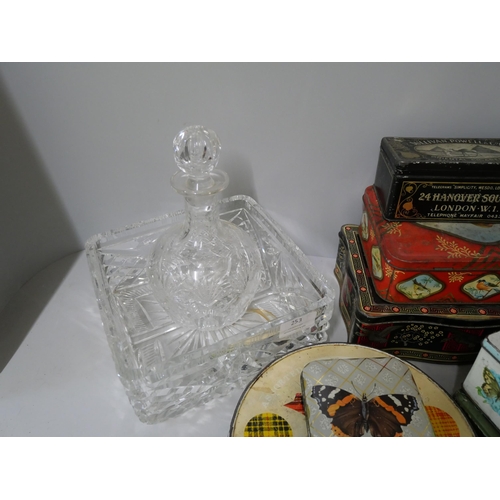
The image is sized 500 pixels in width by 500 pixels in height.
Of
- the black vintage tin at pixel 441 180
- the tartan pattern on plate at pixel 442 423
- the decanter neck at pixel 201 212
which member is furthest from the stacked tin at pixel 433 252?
the decanter neck at pixel 201 212

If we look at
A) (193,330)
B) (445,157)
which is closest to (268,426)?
(193,330)

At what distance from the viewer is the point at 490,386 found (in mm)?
497

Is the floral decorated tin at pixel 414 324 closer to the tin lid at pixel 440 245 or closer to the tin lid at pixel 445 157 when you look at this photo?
the tin lid at pixel 440 245

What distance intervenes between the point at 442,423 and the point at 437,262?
0.20 metres

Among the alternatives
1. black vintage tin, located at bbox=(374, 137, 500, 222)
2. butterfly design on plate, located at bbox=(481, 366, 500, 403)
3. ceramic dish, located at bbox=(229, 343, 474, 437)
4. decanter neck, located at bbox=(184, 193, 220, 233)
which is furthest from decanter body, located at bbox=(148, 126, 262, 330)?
butterfly design on plate, located at bbox=(481, 366, 500, 403)

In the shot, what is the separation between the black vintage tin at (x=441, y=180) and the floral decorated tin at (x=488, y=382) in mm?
180

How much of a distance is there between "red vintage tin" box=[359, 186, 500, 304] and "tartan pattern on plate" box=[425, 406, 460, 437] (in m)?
0.15

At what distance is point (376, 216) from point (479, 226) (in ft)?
0.47

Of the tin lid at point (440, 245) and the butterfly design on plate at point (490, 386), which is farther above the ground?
the tin lid at point (440, 245)

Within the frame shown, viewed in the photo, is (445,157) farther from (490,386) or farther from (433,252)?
(490,386)

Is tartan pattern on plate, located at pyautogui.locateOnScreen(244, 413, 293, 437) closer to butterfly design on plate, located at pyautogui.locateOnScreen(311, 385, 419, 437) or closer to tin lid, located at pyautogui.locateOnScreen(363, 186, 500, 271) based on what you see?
butterfly design on plate, located at pyautogui.locateOnScreen(311, 385, 419, 437)

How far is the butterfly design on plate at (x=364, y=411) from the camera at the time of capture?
46 centimetres

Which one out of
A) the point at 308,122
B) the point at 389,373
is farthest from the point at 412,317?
the point at 308,122

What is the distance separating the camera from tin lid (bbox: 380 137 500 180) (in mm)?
540
